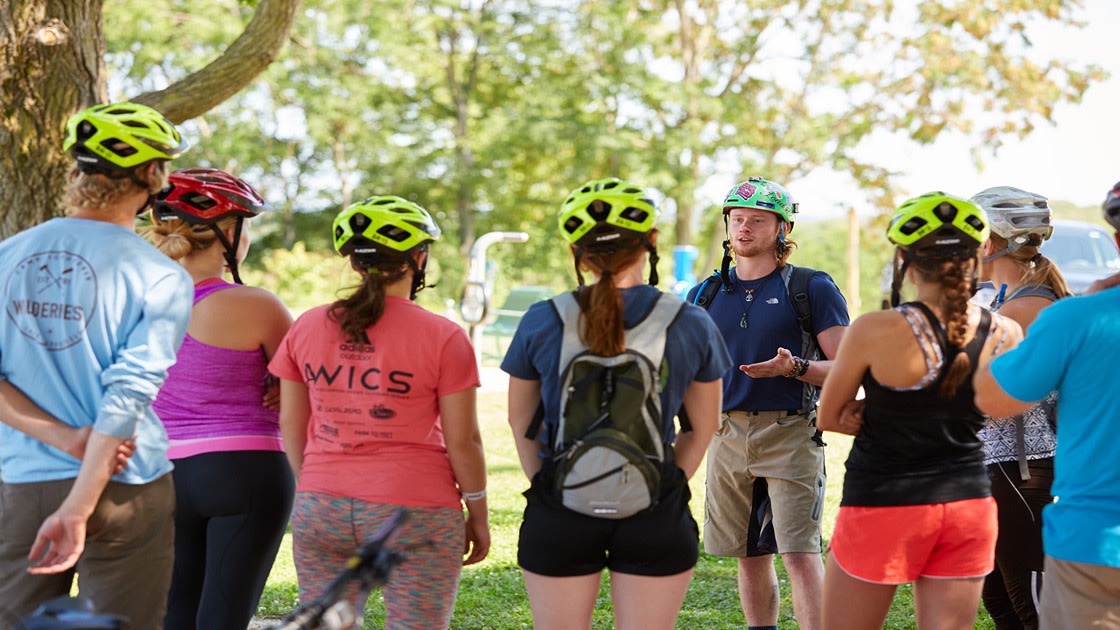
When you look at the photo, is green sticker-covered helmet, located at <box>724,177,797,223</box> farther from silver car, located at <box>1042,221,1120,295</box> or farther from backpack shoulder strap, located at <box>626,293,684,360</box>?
silver car, located at <box>1042,221,1120,295</box>

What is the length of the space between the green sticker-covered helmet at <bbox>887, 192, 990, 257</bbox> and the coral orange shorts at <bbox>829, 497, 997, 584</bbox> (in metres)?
0.74

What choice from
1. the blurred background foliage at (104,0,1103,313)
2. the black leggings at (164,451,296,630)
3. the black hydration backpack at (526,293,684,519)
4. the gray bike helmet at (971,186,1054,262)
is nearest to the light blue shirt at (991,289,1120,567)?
the black hydration backpack at (526,293,684,519)

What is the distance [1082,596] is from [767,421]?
1949 millimetres

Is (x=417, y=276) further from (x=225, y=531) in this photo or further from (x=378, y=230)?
(x=225, y=531)

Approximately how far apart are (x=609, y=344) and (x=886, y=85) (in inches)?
1049

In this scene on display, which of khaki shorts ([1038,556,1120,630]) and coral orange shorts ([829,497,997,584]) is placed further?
coral orange shorts ([829,497,997,584])

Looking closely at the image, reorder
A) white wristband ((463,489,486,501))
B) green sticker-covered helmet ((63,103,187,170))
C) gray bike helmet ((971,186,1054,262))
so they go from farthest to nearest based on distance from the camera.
→ gray bike helmet ((971,186,1054,262))
white wristband ((463,489,486,501))
green sticker-covered helmet ((63,103,187,170))

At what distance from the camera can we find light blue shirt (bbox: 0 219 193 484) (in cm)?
267

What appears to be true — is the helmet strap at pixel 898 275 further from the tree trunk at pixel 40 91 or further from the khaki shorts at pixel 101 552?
the tree trunk at pixel 40 91

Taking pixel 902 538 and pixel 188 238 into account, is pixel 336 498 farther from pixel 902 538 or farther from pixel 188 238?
pixel 902 538

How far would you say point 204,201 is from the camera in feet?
11.6

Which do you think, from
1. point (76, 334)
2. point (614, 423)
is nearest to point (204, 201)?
point (76, 334)

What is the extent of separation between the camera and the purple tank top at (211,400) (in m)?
3.42

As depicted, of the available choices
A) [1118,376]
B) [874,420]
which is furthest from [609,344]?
[1118,376]
